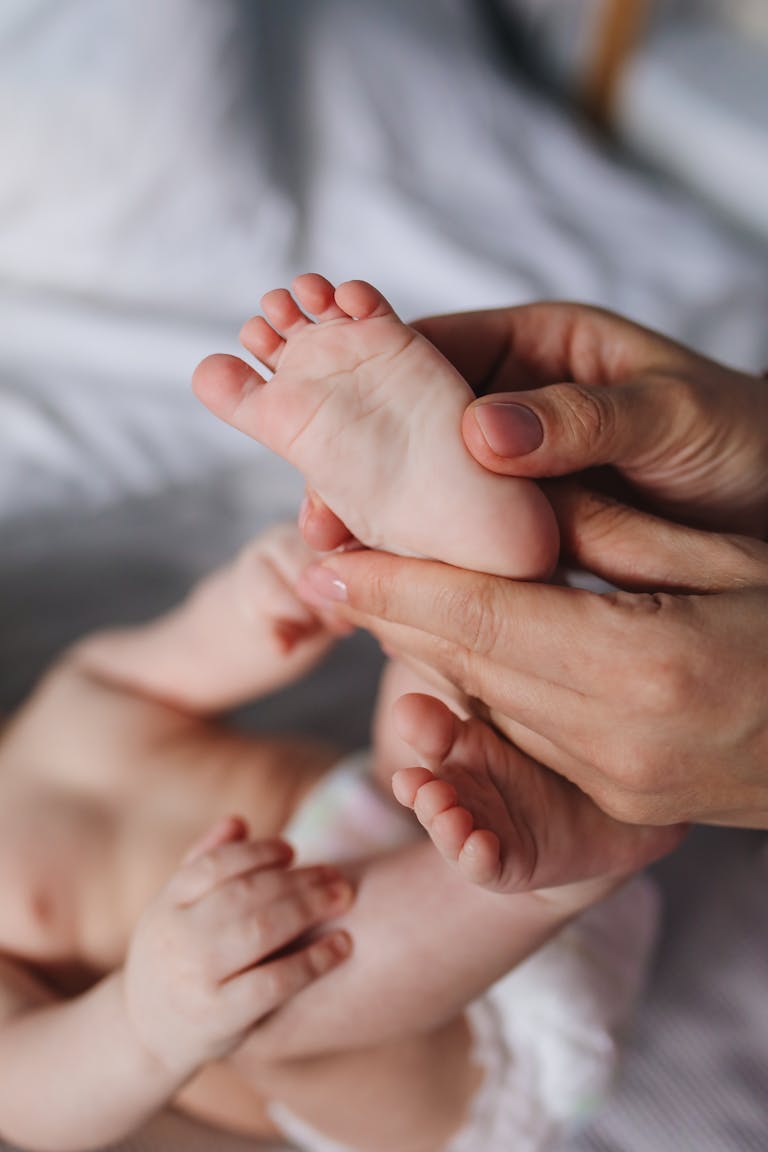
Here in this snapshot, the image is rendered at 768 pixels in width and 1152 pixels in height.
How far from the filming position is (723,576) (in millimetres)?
664

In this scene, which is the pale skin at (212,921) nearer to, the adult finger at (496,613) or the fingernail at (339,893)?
the fingernail at (339,893)

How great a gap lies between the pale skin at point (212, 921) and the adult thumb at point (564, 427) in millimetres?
210

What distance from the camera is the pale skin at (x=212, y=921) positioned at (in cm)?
77

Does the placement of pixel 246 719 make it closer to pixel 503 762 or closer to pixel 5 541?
pixel 5 541

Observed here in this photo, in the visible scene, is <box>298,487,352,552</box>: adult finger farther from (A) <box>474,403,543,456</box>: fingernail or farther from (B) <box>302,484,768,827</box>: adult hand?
(A) <box>474,403,543,456</box>: fingernail

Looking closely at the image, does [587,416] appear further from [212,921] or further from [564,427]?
[212,921]

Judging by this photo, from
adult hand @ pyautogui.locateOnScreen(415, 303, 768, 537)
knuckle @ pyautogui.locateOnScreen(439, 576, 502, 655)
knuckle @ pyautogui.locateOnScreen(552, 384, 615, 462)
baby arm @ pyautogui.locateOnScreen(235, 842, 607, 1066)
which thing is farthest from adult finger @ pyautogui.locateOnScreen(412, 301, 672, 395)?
baby arm @ pyautogui.locateOnScreen(235, 842, 607, 1066)

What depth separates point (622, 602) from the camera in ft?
2.00

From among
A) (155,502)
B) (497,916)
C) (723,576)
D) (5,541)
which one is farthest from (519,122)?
(497,916)

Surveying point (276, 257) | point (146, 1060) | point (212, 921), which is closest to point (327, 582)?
point (212, 921)

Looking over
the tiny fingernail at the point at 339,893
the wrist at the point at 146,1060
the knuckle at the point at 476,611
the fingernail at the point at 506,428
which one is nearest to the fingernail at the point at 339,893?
the tiny fingernail at the point at 339,893

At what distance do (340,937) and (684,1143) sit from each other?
442 millimetres

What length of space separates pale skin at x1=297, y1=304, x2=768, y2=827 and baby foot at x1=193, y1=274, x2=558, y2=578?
2 centimetres

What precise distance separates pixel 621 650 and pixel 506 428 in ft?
0.48
